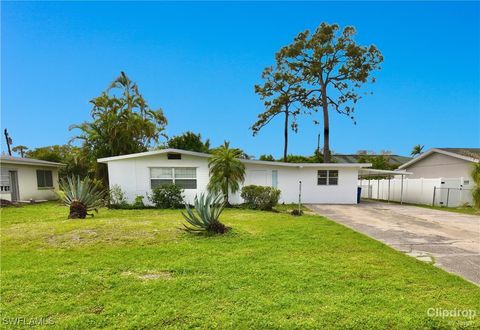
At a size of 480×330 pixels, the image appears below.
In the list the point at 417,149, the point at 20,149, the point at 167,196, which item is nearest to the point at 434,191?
the point at 167,196

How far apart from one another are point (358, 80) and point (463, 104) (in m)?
7.40

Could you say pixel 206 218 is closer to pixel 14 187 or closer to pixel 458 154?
pixel 14 187

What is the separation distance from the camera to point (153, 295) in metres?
3.28

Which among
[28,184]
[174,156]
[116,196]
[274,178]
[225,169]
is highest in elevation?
[174,156]

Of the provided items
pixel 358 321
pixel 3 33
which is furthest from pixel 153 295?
pixel 3 33

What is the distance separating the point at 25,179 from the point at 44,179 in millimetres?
1926

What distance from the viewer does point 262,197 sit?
12.6 meters

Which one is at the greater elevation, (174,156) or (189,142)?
(189,142)

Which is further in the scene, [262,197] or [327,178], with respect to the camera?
[327,178]

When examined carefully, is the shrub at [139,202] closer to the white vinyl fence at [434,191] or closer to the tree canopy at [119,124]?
the tree canopy at [119,124]

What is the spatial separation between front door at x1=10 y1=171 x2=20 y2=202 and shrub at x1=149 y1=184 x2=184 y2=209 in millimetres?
9342

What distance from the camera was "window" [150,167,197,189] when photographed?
13787 millimetres

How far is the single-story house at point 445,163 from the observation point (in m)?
16.8

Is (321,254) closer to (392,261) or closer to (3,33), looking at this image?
(392,261)
